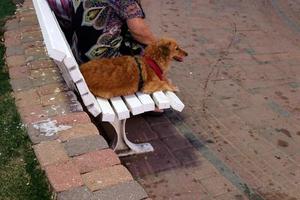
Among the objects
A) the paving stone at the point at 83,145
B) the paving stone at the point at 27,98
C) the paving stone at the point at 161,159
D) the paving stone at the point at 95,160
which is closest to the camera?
the paving stone at the point at 95,160

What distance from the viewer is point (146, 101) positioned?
3.37 metres

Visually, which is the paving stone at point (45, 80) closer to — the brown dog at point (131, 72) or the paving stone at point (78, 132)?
the brown dog at point (131, 72)

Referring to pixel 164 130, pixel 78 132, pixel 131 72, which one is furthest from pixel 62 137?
pixel 164 130

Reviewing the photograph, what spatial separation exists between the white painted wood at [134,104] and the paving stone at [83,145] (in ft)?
1.36

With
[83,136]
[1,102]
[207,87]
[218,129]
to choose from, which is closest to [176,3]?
[207,87]

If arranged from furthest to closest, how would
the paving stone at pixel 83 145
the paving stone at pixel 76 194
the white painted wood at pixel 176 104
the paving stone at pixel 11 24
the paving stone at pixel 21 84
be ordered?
the paving stone at pixel 11 24, the paving stone at pixel 21 84, the white painted wood at pixel 176 104, the paving stone at pixel 83 145, the paving stone at pixel 76 194

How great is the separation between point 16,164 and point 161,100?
41.6 inches

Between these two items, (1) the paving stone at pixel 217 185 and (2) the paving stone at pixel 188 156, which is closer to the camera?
(1) the paving stone at pixel 217 185

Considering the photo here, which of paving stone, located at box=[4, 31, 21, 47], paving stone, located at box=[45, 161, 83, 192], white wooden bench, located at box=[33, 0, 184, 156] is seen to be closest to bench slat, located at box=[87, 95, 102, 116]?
white wooden bench, located at box=[33, 0, 184, 156]

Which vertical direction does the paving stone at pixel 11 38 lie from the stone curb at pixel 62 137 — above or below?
below

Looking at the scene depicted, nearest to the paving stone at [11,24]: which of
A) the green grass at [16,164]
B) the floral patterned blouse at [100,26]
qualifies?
the floral patterned blouse at [100,26]

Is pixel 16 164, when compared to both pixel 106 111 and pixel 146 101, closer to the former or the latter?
pixel 106 111

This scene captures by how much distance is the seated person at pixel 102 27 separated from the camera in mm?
3533

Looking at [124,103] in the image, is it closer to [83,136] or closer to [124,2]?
[83,136]
